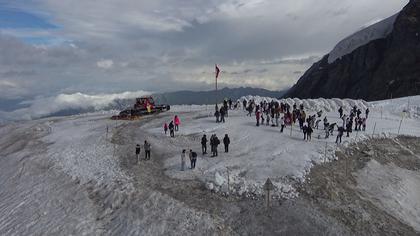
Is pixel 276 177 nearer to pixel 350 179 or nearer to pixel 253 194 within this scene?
pixel 253 194

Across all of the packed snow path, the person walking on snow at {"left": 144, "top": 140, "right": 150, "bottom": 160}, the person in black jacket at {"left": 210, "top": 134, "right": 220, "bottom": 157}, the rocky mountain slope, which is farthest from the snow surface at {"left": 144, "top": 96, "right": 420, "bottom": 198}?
the rocky mountain slope

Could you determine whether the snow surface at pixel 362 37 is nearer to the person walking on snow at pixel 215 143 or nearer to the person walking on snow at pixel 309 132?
the person walking on snow at pixel 309 132

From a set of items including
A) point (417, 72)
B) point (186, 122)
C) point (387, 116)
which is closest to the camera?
point (186, 122)

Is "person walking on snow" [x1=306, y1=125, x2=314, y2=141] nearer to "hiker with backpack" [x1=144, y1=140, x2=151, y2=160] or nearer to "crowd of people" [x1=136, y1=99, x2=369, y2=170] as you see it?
"crowd of people" [x1=136, y1=99, x2=369, y2=170]

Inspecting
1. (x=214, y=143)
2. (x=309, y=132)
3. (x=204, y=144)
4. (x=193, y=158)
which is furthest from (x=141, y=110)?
(x=193, y=158)

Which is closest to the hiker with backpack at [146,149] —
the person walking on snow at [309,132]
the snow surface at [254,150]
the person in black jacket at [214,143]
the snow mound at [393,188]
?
the snow surface at [254,150]

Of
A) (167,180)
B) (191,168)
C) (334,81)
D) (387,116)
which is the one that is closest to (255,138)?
(191,168)
